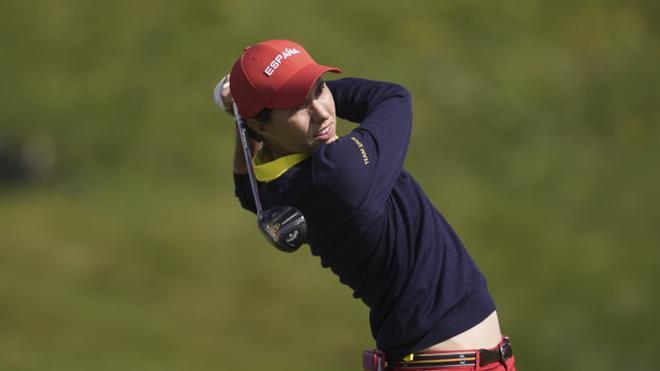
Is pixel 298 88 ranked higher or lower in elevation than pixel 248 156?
higher

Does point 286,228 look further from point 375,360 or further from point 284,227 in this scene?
point 375,360

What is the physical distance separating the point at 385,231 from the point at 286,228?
55 centimetres

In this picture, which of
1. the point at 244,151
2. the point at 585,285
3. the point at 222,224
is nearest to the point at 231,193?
the point at 222,224

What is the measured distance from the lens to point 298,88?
17.1 feet

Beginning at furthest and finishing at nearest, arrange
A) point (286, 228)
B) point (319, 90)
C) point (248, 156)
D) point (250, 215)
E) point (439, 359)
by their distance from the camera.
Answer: point (250, 215) → point (248, 156) → point (439, 359) → point (319, 90) → point (286, 228)

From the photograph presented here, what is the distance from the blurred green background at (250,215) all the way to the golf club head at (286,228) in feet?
29.8

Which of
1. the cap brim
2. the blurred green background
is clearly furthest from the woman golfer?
the blurred green background

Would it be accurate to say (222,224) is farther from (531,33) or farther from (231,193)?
(531,33)

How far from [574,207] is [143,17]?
7413 mm

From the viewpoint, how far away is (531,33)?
1905 centimetres

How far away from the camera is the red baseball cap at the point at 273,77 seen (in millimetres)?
5213

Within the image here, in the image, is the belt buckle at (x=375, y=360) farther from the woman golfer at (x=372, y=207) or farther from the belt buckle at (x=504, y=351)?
the belt buckle at (x=504, y=351)

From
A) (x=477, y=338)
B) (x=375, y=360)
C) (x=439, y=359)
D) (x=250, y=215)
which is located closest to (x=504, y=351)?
(x=477, y=338)

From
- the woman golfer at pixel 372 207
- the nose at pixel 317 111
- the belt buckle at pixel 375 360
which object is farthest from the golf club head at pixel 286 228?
the belt buckle at pixel 375 360
